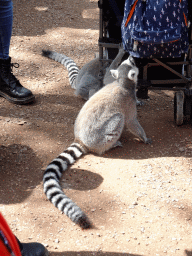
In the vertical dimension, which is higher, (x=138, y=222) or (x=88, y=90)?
(x=88, y=90)

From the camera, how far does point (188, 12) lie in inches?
120

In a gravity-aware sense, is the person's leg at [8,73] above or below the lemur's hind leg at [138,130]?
above

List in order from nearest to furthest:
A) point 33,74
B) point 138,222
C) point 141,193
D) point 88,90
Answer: point 138,222
point 141,193
point 88,90
point 33,74

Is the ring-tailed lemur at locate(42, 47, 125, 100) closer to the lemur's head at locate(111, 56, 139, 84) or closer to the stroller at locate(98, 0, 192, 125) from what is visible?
the stroller at locate(98, 0, 192, 125)

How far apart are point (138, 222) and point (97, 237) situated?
1.19 feet

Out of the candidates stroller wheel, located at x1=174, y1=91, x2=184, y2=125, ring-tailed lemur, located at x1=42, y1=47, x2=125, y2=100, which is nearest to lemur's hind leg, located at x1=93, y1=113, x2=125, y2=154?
stroller wheel, located at x1=174, y1=91, x2=184, y2=125

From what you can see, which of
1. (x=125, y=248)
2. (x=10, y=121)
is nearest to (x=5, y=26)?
(x=10, y=121)

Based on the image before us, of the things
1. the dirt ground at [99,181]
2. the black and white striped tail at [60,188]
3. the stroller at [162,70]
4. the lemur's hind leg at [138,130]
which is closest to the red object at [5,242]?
the dirt ground at [99,181]

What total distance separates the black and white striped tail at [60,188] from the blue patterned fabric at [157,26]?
121 centimetres

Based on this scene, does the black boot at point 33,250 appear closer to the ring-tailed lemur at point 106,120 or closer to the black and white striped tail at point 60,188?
the black and white striped tail at point 60,188

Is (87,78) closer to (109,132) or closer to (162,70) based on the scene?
(162,70)

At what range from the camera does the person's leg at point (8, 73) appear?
3715 mm

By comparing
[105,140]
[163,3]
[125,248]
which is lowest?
[125,248]

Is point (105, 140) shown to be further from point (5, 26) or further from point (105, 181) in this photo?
point (5, 26)
